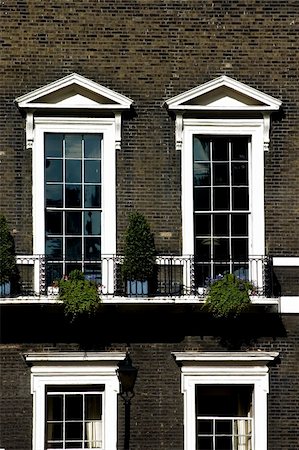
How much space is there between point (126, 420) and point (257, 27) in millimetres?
7045

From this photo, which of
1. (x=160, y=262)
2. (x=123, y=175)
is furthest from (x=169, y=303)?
(x=123, y=175)

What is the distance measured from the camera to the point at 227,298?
22375 millimetres

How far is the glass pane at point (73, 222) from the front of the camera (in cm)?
2336

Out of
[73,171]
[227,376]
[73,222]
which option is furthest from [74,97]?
[227,376]

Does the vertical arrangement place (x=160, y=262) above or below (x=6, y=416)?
above

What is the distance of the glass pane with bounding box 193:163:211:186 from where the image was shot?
77.1 feet

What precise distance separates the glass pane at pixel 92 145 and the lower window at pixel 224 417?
4.32 m

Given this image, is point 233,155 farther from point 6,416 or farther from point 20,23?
point 6,416

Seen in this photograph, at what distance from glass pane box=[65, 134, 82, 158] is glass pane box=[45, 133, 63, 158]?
12 centimetres

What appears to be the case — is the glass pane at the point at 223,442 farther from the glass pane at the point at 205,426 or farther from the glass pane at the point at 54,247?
the glass pane at the point at 54,247

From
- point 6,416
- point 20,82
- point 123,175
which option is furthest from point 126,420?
point 20,82

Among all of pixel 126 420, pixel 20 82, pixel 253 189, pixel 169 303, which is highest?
pixel 20 82

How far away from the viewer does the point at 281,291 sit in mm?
23141

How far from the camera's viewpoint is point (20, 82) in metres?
23.4
